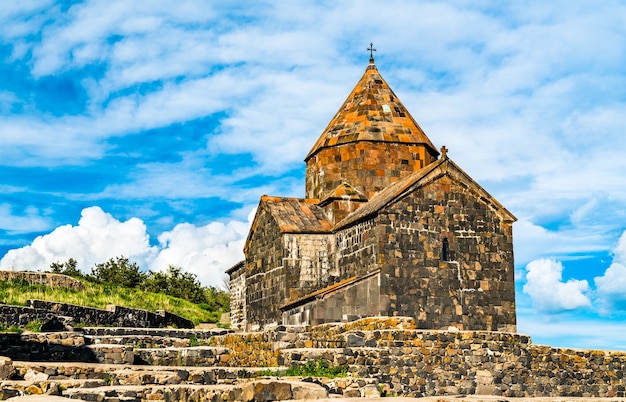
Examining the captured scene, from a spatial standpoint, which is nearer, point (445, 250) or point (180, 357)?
point (180, 357)

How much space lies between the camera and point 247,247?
80.7 feet

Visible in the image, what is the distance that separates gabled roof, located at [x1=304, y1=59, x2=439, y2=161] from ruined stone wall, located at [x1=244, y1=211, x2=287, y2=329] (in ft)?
9.34

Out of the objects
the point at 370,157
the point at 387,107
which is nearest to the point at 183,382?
the point at 370,157

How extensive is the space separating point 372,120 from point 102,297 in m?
10.4

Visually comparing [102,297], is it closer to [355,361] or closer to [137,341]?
[137,341]

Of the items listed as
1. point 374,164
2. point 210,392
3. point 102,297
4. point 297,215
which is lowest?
point 210,392

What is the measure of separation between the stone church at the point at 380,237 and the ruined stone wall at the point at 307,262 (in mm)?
27

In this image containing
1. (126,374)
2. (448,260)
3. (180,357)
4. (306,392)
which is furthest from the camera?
(448,260)

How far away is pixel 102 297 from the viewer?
26.1 m

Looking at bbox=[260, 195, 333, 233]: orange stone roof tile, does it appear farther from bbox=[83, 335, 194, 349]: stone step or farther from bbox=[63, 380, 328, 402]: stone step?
bbox=[63, 380, 328, 402]: stone step

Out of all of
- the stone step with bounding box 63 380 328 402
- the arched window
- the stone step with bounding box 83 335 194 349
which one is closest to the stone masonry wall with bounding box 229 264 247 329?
the arched window

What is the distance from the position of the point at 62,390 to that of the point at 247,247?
51.7 ft

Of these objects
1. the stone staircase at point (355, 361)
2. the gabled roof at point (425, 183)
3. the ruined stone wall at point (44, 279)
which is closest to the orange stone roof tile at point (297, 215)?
the gabled roof at point (425, 183)

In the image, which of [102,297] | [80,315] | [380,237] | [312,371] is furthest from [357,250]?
[102,297]
